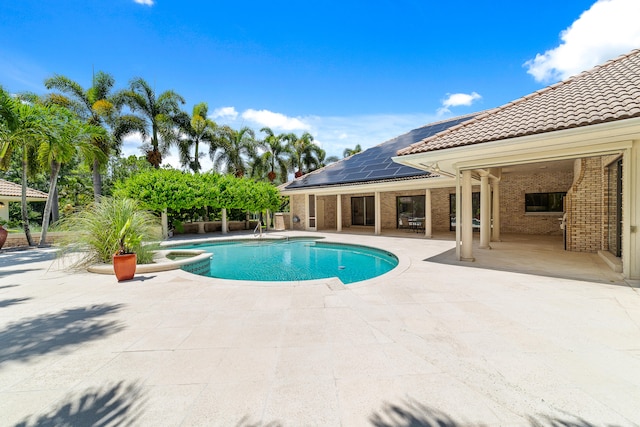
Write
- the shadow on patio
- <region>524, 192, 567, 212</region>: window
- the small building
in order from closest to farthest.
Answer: the shadow on patio, <region>524, 192, 567, 212</region>: window, the small building

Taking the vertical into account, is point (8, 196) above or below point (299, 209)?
above

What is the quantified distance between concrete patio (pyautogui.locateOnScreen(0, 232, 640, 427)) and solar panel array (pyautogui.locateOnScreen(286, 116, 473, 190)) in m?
10.9

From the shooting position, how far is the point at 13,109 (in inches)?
432

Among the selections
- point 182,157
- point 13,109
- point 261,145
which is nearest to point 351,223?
point 261,145

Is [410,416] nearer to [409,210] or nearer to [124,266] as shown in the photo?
[124,266]

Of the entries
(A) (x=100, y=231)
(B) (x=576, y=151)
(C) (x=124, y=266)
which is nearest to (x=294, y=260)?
(C) (x=124, y=266)

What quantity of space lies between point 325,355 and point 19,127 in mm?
16079

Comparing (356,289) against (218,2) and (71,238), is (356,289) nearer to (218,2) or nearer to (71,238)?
(71,238)

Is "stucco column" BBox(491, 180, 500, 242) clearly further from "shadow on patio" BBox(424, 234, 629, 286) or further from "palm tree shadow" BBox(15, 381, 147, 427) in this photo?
"palm tree shadow" BBox(15, 381, 147, 427)

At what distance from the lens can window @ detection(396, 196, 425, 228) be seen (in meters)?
18.6

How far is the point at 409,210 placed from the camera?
19.2 meters

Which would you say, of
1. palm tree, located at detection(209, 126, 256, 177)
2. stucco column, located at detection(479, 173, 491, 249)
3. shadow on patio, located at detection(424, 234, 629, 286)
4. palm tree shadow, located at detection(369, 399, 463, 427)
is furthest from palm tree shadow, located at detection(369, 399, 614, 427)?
palm tree, located at detection(209, 126, 256, 177)

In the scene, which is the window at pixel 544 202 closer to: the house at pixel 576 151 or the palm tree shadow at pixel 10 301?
the house at pixel 576 151

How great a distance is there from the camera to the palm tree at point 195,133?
22969mm
